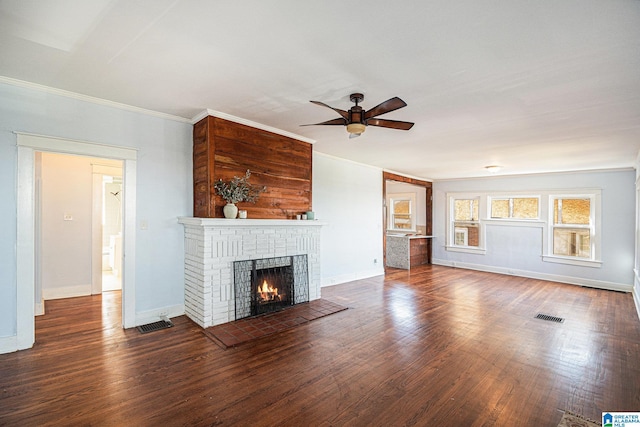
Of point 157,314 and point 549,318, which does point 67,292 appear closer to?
point 157,314

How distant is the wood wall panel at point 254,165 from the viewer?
3770 millimetres

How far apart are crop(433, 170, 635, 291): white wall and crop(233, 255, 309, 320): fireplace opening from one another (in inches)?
219

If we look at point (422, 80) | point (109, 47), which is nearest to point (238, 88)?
point (109, 47)

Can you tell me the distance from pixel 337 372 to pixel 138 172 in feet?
10.4

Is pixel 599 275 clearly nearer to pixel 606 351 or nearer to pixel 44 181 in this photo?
pixel 606 351

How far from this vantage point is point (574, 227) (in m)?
6.80

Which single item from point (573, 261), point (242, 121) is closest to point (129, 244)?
point (242, 121)

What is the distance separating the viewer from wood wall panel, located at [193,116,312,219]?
3.77 metres

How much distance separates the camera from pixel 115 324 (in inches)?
146

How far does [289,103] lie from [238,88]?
0.58m

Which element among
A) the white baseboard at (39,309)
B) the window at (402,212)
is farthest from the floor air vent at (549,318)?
the white baseboard at (39,309)

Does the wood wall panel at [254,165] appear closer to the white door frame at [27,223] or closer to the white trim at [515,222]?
the white door frame at [27,223]

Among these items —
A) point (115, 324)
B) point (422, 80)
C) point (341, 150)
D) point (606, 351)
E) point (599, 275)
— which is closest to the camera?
point (422, 80)

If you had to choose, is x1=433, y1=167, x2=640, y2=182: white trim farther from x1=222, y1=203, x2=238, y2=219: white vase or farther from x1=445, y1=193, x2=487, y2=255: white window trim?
x1=222, y1=203, x2=238, y2=219: white vase
